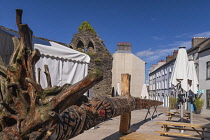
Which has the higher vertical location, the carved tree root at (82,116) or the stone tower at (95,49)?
the stone tower at (95,49)

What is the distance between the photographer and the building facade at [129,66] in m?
38.6

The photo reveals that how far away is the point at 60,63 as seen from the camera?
231 inches

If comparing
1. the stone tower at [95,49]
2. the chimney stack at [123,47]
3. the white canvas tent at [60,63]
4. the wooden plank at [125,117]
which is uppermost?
the chimney stack at [123,47]

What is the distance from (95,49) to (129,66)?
22.0 metres

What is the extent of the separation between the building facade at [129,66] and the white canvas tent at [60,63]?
31425 mm

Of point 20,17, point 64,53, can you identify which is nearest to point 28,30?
point 20,17

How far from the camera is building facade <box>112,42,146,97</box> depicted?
127ft

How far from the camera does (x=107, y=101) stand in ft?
9.75

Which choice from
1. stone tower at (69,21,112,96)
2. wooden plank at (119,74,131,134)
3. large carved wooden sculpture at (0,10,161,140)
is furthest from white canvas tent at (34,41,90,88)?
stone tower at (69,21,112,96)

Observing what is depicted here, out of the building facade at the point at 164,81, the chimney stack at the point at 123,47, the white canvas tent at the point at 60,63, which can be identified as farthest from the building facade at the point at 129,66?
the white canvas tent at the point at 60,63

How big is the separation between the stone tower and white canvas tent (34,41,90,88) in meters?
10.7

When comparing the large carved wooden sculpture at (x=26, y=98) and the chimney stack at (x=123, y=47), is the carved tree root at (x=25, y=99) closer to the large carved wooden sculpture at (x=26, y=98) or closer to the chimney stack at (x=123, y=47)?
the large carved wooden sculpture at (x=26, y=98)

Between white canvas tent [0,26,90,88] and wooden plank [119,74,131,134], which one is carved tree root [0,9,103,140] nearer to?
white canvas tent [0,26,90,88]

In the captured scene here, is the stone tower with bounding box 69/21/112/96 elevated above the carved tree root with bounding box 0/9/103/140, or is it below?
above
